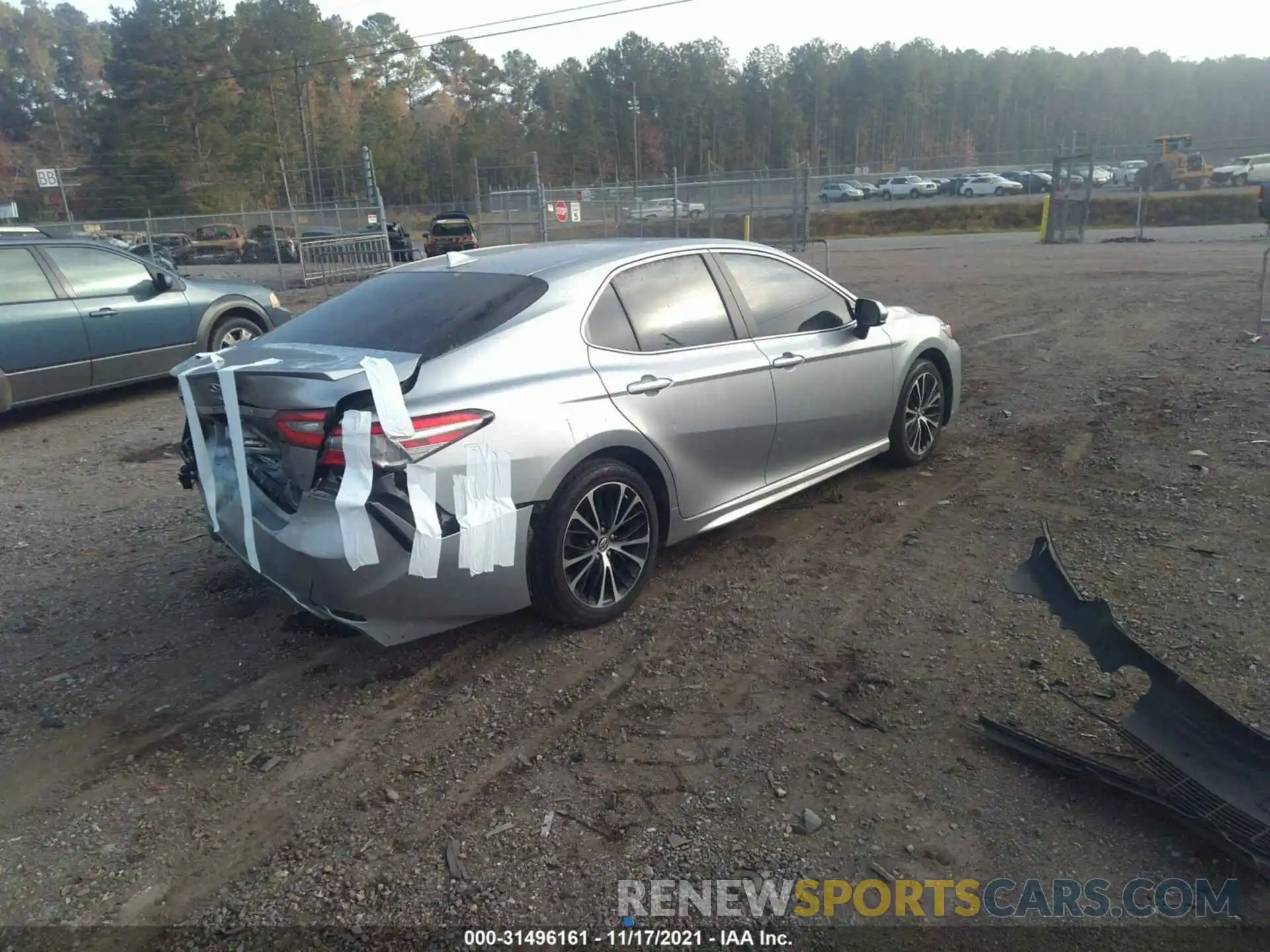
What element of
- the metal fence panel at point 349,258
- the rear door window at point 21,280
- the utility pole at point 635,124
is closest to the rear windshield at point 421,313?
the rear door window at point 21,280

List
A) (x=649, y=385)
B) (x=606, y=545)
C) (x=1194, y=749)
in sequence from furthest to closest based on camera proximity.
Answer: (x=649, y=385) < (x=606, y=545) < (x=1194, y=749)

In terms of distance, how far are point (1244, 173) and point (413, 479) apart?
53675mm

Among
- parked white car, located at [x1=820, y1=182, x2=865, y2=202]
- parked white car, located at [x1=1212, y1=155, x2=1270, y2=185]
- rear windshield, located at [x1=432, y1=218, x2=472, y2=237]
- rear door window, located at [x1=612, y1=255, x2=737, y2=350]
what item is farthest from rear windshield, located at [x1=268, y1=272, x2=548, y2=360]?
parked white car, located at [x1=1212, y1=155, x2=1270, y2=185]

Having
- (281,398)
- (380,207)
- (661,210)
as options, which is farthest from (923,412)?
(661,210)

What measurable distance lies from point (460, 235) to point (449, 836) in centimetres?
2747

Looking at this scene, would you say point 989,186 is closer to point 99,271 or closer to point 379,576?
point 99,271

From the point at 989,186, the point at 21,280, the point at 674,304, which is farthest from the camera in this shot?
the point at 989,186

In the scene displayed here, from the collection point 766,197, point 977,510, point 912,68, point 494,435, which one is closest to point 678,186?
Result: point 766,197

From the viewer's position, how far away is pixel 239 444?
3678mm

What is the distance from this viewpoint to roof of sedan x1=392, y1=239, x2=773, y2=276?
4.42 m

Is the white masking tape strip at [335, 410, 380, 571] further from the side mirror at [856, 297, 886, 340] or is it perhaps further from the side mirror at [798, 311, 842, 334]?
the side mirror at [856, 297, 886, 340]

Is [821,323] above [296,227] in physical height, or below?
above

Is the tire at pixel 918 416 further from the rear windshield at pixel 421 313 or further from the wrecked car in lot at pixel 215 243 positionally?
the wrecked car in lot at pixel 215 243

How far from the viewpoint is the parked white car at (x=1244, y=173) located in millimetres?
44431
